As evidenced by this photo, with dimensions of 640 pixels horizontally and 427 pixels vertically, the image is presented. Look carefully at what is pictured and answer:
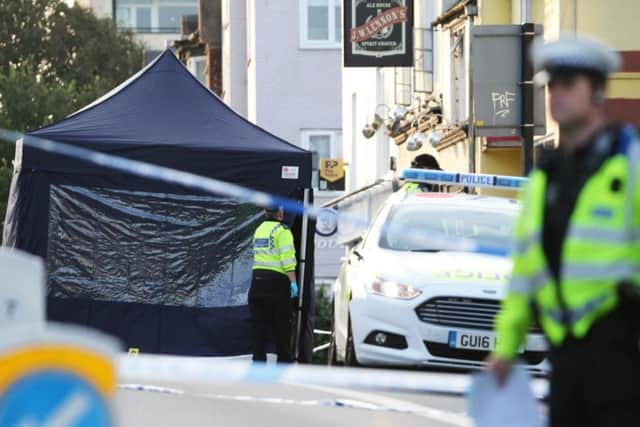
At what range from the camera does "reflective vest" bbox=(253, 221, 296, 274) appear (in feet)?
56.1

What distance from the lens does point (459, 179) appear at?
52.7 feet

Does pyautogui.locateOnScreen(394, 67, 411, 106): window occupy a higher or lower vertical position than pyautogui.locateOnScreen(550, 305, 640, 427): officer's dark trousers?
higher

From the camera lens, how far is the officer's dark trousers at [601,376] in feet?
17.1

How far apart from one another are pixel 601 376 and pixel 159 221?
1467 centimetres

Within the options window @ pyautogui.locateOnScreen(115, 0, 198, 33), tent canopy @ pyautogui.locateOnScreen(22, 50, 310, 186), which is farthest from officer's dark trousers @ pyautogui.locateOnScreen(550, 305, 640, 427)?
window @ pyautogui.locateOnScreen(115, 0, 198, 33)

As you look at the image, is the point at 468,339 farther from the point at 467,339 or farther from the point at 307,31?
the point at 307,31

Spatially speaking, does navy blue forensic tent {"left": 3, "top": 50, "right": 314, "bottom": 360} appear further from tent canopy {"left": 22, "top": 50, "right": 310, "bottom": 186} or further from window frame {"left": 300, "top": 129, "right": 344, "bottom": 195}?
window frame {"left": 300, "top": 129, "right": 344, "bottom": 195}

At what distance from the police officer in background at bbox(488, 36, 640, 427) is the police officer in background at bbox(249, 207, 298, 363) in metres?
11.7

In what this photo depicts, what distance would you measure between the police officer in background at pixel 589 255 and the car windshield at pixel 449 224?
9.06 m

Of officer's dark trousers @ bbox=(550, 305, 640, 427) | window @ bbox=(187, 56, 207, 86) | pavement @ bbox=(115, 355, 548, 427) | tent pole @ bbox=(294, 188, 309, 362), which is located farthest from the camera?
window @ bbox=(187, 56, 207, 86)

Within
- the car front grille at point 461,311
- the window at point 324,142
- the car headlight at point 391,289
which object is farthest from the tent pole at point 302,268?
the window at point 324,142

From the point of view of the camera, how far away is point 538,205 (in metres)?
5.54

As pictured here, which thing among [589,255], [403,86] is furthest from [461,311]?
[403,86]

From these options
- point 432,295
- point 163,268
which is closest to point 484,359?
point 432,295
